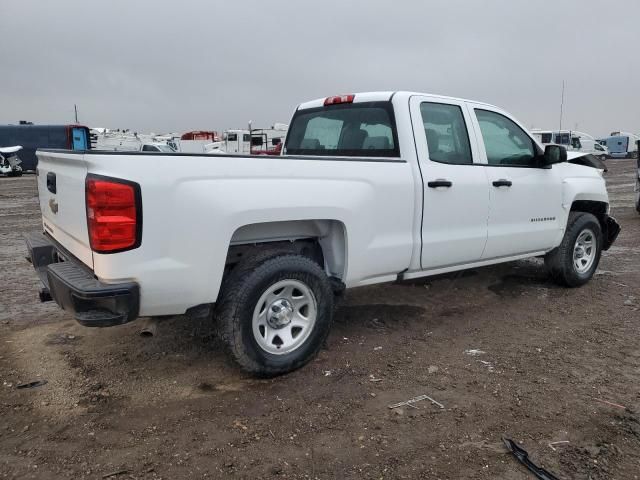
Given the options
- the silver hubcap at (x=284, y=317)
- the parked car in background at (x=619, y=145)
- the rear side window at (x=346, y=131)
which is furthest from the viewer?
the parked car in background at (x=619, y=145)

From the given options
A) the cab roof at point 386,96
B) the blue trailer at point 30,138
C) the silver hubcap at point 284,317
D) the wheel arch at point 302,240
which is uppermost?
the blue trailer at point 30,138

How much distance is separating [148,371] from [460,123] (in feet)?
10.7

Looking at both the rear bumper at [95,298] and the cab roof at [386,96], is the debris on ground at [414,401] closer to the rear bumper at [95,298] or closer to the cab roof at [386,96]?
the rear bumper at [95,298]

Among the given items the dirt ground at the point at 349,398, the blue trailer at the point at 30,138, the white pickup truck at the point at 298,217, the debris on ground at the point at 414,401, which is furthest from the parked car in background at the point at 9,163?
the debris on ground at the point at 414,401

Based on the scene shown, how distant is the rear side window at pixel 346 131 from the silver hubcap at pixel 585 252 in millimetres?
2903

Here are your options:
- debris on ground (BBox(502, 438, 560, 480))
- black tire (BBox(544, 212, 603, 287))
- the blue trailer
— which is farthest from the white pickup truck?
the blue trailer

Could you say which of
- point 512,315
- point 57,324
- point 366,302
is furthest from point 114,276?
point 512,315

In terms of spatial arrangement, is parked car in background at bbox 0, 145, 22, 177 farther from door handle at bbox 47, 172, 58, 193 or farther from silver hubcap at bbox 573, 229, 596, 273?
silver hubcap at bbox 573, 229, 596, 273

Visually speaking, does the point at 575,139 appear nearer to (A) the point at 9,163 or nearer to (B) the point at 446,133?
(A) the point at 9,163

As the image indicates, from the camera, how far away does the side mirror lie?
Result: 16.5 ft

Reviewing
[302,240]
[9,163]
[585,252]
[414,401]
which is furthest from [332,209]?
[9,163]

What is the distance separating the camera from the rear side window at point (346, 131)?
4.29 meters

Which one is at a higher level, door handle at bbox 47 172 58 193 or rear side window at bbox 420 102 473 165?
rear side window at bbox 420 102 473 165

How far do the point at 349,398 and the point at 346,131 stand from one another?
2.40 meters
